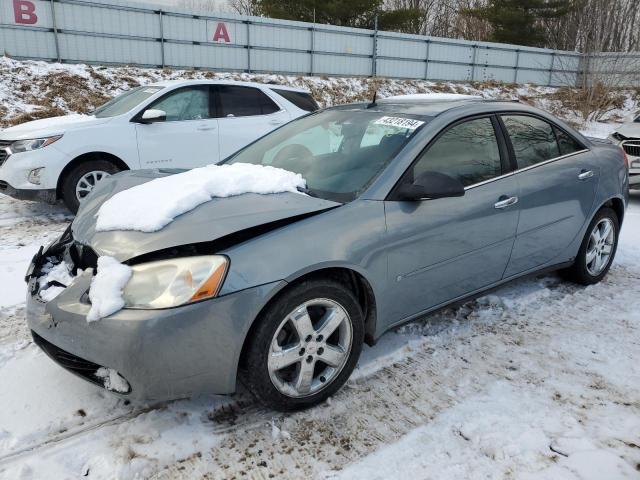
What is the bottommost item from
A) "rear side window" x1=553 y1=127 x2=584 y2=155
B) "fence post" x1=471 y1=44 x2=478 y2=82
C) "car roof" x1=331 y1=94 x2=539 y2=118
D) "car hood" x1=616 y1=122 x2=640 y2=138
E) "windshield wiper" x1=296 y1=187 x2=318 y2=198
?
"car hood" x1=616 y1=122 x2=640 y2=138

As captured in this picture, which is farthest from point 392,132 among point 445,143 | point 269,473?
point 269,473

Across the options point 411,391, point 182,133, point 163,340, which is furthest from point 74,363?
point 182,133

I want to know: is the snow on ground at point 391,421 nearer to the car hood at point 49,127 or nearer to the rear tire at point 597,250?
the rear tire at point 597,250

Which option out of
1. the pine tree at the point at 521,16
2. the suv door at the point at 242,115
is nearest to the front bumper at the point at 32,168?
the suv door at the point at 242,115

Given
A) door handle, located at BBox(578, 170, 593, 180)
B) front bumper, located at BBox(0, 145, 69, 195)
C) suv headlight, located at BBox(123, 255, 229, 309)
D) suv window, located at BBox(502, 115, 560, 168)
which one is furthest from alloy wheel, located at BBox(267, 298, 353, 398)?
front bumper, located at BBox(0, 145, 69, 195)

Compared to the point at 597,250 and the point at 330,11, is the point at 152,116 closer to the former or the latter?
the point at 597,250

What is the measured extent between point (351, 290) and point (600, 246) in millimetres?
2744

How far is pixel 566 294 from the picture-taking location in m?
4.12

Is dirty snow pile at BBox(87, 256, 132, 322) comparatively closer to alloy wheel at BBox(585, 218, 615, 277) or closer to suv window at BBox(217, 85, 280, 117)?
alloy wheel at BBox(585, 218, 615, 277)

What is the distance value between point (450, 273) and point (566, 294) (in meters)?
1.59

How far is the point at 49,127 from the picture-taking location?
610 cm

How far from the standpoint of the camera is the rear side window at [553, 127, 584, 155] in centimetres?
394

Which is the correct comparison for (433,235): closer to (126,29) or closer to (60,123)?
(60,123)

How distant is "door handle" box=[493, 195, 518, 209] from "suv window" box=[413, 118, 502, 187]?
165mm
